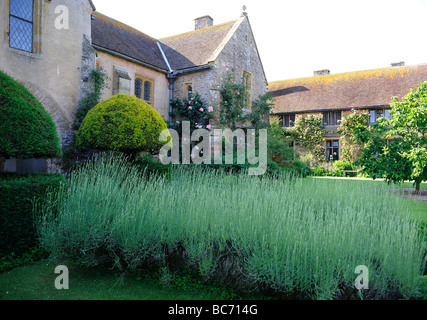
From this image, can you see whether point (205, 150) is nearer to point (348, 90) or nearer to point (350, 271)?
point (350, 271)

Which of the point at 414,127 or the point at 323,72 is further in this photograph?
the point at 323,72

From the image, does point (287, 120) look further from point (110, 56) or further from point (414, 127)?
point (110, 56)

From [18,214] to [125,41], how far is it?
39.5 feet

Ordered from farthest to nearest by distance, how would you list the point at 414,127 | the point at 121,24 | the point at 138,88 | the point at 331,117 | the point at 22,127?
the point at 331,117
the point at 121,24
the point at 138,88
the point at 414,127
the point at 22,127

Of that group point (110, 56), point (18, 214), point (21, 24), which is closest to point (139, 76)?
point (110, 56)

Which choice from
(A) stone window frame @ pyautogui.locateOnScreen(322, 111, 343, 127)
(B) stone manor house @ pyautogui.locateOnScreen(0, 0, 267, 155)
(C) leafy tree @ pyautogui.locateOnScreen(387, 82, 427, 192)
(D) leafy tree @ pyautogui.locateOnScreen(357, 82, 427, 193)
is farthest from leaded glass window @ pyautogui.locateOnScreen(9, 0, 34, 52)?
(A) stone window frame @ pyautogui.locateOnScreen(322, 111, 343, 127)

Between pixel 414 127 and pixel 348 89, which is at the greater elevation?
pixel 348 89

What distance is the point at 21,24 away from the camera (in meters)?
8.38

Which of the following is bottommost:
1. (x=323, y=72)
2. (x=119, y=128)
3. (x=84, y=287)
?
(x=84, y=287)

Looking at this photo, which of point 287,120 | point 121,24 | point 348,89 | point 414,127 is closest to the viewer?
point 414,127

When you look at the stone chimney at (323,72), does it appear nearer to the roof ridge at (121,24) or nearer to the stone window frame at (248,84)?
the stone window frame at (248,84)

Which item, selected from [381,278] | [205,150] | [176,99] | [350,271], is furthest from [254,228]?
[176,99]

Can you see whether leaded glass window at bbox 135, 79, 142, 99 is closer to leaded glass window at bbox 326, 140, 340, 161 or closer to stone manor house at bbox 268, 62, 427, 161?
stone manor house at bbox 268, 62, 427, 161

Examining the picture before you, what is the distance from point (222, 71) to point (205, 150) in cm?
436
